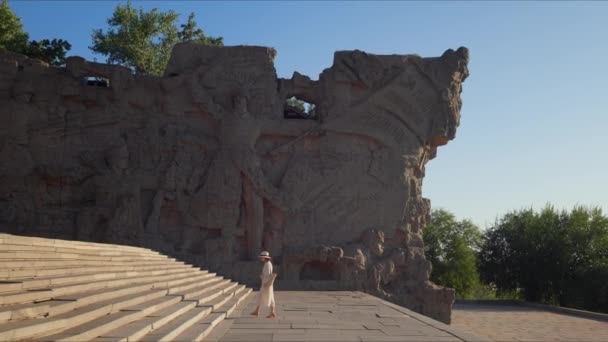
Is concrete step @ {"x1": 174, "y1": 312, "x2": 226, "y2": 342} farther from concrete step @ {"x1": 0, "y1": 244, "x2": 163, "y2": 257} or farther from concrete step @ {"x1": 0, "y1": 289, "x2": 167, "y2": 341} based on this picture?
concrete step @ {"x1": 0, "y1": 244, "x2": 163, "y2": 257}

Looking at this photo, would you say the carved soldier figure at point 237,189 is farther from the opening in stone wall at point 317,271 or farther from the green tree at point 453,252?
the green tree at point 453,252

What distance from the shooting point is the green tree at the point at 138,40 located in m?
25.1

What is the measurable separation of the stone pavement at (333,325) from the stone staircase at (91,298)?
381mm

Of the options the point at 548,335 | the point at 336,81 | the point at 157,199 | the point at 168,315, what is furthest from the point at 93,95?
the point at 548,335

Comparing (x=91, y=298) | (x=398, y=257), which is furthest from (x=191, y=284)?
(x=398, y=257)

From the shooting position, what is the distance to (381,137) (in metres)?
15.0

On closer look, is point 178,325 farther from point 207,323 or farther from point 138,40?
point 138,40

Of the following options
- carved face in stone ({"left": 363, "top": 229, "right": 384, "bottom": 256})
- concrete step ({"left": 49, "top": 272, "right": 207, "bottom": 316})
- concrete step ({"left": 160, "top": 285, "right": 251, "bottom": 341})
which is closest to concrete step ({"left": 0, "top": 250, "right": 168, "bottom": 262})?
concrete step ({"left": 49, "top": 272, "right": 207, "bottom": 316})

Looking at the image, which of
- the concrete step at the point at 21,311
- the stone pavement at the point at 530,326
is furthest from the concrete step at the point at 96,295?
the stone pavement at the point at 530,326

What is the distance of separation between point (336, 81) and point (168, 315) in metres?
10.3

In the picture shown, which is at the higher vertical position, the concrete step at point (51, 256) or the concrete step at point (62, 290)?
the concrete step at point (51, 256)

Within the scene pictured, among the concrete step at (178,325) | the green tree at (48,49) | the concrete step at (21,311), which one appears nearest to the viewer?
the concrete step at (21,311)

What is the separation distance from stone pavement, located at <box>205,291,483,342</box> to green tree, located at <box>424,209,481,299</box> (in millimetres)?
19098

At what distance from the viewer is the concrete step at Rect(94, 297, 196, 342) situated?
483 centimetres
